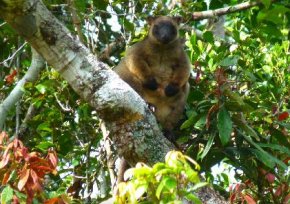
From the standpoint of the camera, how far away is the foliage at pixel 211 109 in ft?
17.7

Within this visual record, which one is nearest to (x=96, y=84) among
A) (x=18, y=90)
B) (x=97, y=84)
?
(x=97, y=84)

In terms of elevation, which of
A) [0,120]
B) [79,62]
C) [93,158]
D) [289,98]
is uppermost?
[79,62]

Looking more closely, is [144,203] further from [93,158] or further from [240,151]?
[93,158]

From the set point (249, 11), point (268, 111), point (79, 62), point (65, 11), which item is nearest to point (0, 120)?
point (79, 62)

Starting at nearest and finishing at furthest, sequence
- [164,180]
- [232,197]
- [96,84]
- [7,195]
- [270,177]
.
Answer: [164,180] < [7,195] < [96,84] < [232,197] < [270,177]

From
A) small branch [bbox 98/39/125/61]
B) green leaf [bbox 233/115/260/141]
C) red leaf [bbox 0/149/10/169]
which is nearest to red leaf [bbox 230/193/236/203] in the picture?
green leaf [bbox 233/115/260/141]

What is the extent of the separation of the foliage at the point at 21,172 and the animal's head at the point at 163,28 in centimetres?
354

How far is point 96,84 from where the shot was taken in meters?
4.26

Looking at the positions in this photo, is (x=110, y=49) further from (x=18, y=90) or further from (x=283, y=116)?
(x=283, y=116)

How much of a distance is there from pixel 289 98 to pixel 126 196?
148 inches

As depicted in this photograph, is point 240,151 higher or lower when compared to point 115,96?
lower

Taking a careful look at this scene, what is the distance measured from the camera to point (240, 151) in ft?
17.9

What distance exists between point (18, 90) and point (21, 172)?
236 centimetres

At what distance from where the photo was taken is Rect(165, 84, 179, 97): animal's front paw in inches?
269
